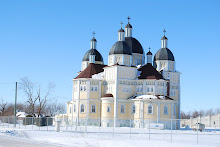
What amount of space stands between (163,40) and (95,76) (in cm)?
1561

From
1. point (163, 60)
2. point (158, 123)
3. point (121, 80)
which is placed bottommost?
point (158, 123)

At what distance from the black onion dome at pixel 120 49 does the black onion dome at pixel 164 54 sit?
771 cm

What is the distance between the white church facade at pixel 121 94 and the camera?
60219 mm

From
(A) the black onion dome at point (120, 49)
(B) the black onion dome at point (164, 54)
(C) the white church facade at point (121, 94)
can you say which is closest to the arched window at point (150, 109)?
(C) the white church facade at point (121, 94)

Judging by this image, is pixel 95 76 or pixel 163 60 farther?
pixel 163 60

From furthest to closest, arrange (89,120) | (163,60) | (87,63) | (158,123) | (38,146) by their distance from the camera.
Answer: (87,63)
(163,60)
(89,120)
(158,123)
(38,146)

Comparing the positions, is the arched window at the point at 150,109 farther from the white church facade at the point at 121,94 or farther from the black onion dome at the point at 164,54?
the black onion dome at the point at 164,54

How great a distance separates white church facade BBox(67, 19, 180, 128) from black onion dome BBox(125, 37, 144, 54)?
11.5 ft

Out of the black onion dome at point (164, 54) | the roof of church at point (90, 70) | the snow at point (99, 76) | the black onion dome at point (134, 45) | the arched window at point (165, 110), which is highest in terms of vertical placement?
the black onion dome at point (134, 45)

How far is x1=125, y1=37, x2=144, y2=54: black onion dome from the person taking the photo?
70062 millimetres

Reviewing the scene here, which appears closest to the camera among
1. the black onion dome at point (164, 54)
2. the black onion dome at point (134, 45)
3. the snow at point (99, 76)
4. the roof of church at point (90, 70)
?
the snow at point (99, 76)

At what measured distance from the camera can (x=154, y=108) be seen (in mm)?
59562

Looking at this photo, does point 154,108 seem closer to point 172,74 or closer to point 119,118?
point 119,118

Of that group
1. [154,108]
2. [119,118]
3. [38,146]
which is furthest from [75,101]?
[38,146]
